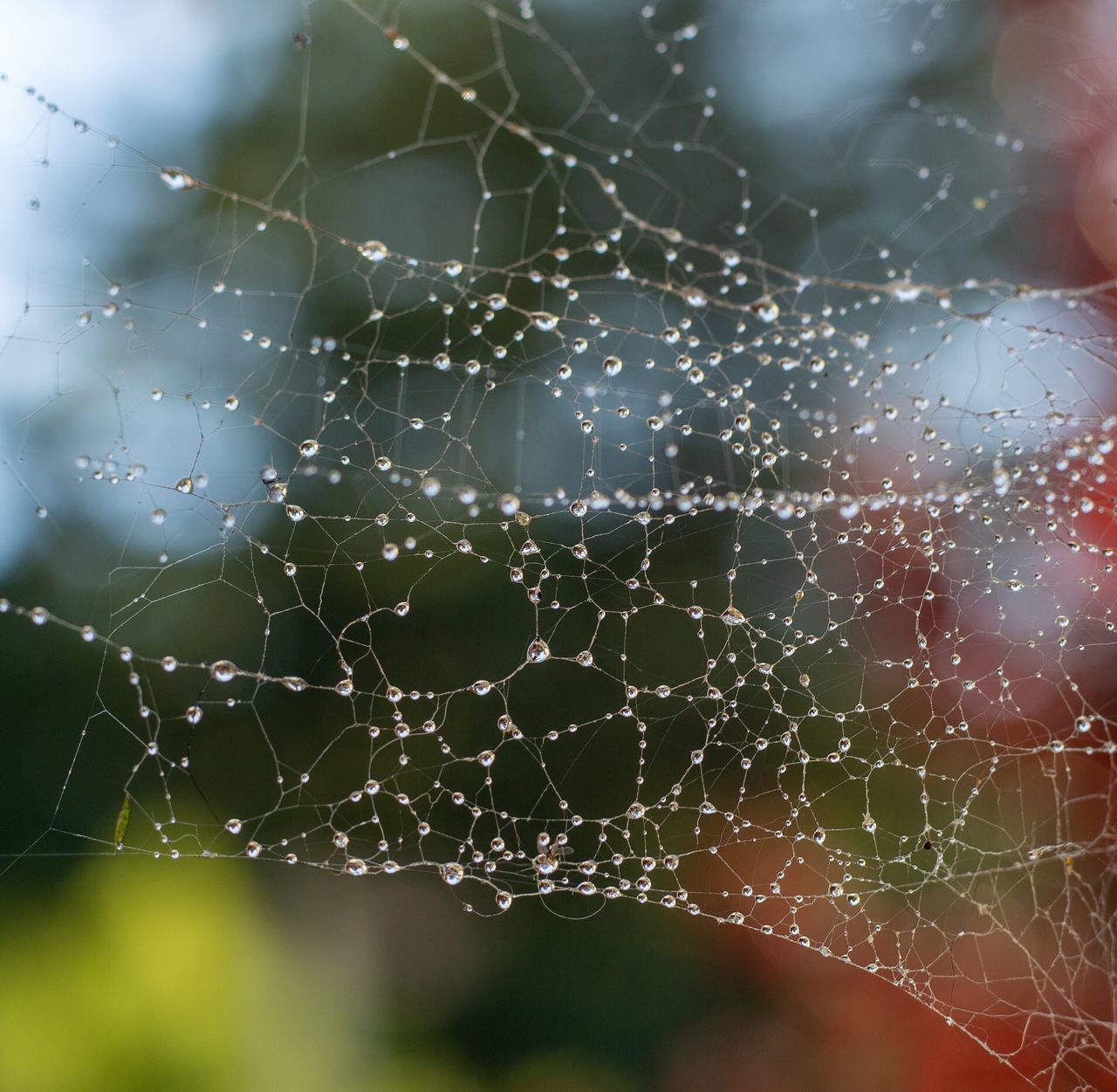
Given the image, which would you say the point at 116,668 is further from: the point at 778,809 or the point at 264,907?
the point at 778,809

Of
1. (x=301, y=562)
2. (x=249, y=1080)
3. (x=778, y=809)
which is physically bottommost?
(x=249, y=1080)

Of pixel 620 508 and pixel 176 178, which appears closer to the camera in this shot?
pixel 176 178

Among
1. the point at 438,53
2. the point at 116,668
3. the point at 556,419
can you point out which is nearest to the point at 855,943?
the point at 556,419

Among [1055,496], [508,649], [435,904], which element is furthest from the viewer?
[435,904]

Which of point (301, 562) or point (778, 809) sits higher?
point (301, 562)

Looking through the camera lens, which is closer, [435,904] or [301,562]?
[301,562]

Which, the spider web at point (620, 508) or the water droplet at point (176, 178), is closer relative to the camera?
the water droplet at point (176, 178)

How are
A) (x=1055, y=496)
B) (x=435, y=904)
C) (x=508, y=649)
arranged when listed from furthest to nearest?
(x=435, y=904)
(x=508, y=649)
(x=1055, y=496)

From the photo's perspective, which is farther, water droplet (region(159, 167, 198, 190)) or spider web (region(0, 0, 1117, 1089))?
spider web (region(0, 0, 1117, 1089))
